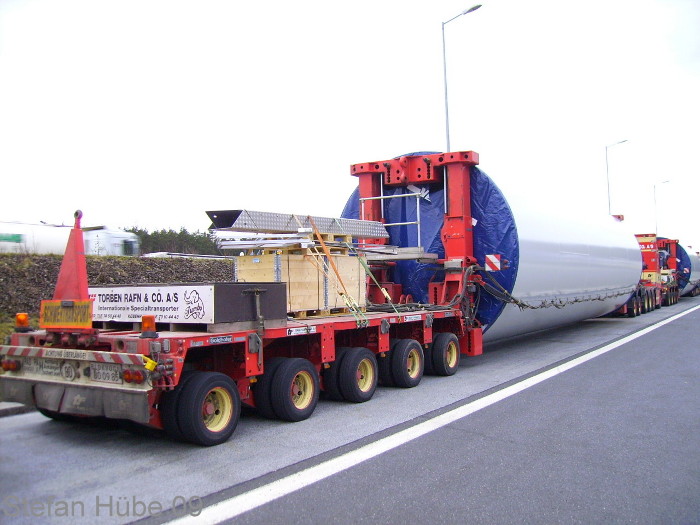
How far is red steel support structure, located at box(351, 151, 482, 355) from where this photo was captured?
11633 millimetres

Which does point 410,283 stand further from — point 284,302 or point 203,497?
point 203,497

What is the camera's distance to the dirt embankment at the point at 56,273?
12633 mm

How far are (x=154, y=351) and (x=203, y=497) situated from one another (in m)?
1.49

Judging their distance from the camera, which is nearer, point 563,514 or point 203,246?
point 563,514

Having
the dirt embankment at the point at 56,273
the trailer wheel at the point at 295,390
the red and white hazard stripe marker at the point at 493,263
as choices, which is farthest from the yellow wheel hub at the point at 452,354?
the dirt embankment at the point at 56,273

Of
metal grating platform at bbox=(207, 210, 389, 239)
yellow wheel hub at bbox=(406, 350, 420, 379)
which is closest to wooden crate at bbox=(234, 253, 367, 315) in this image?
metal grating platform at bbox=(207, 210, 389, 239)

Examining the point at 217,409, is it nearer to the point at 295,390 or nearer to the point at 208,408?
the point at 208,408

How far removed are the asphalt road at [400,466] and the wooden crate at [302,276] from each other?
1411 millimetres

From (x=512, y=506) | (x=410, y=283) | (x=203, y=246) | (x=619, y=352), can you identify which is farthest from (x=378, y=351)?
(x=203, y=246)

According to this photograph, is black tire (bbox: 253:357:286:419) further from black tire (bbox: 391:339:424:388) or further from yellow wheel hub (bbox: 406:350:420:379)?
yellow wheel hub (bbox: 406:350:420:379)

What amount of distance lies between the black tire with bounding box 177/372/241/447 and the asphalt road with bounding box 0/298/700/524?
0.16 metres

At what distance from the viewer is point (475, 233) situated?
12.2 meters

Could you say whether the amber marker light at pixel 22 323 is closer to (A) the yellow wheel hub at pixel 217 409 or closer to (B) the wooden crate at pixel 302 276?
(A) the yellow wheel hub at pixel 217 409

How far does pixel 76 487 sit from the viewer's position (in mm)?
5191
